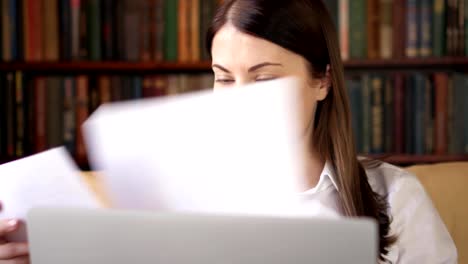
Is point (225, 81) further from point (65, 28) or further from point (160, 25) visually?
point (65, 28)

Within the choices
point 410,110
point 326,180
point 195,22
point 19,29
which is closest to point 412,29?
point 410,110

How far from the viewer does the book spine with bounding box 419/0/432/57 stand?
1.83 m

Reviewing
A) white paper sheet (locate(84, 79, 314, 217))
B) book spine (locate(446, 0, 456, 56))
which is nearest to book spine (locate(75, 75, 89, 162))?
book spine (locate(446, 0, 456, 56))

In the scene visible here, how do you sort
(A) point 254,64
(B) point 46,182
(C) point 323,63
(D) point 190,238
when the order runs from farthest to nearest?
1. (C) point 323,63
2. (A) point 254,64
3. (B) point 46,182
4. (D) point 190,238

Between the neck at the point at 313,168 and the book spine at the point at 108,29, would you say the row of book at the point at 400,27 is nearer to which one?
the book spine at the point at 108,29

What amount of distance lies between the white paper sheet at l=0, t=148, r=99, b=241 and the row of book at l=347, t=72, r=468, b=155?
52.9 inches

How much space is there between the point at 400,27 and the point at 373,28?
8 centimetres

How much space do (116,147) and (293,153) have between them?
17 centimetres

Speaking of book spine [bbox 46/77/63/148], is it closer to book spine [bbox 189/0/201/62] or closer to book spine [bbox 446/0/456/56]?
book spine [bbox 189/0/201/62]

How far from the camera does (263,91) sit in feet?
1.82

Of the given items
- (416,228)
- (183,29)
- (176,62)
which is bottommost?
(416,228)

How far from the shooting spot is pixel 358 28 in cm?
184

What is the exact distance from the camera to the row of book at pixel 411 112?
1.84 meters

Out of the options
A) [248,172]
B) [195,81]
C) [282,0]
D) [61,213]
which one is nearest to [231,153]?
[248,172]
